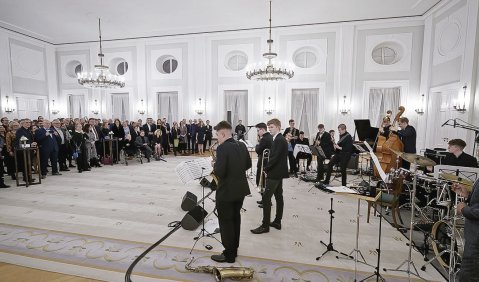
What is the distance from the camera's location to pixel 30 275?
9.62 feet

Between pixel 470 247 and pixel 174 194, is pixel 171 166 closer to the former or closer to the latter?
pixel 174 194


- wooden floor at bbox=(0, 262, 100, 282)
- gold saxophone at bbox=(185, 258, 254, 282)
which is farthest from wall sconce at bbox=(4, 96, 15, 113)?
gold saxophone at bbox=(185, 258, 254, 282)

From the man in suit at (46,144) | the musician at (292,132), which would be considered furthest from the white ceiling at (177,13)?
the man in suit at (46,144)

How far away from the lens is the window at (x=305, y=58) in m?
12.6

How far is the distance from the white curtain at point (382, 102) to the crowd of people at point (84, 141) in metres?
8.21

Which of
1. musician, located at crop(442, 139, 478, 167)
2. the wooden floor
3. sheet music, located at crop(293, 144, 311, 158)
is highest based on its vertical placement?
musician, located at crop(442, 139, 478, 167)

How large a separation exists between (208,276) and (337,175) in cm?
614

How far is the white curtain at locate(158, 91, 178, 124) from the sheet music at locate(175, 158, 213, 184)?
11027 millimetres

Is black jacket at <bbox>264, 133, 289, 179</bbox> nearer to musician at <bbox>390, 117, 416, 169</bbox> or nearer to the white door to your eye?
musician at <bbox>390, 117, 416, 169</bbox>

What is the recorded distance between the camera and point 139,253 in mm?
3410

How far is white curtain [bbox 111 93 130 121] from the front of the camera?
1495 cm

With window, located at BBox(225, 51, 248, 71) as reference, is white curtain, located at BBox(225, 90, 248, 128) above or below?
below

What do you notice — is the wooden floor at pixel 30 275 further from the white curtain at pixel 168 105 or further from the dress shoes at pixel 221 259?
the white curtain at pixel 168 105

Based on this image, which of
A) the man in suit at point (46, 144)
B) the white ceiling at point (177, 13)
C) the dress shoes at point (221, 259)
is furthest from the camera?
the white ceiling at point (177, 13)
